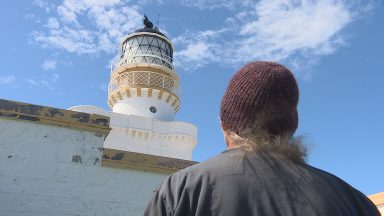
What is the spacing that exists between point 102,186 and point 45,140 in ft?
3.06

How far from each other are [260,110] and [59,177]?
13.8 feet

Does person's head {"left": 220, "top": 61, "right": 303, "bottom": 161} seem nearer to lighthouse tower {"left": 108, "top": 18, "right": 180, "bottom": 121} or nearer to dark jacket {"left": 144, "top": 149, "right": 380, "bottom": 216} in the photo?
dark jacket {"left": 144, "top": 149, "right": 380, "bottom": 216}

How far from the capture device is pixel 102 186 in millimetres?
5527

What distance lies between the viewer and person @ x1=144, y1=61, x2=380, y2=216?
4.85 feet

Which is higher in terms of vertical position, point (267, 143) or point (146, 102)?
point (146, 102)

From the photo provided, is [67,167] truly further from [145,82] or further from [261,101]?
[145,82]

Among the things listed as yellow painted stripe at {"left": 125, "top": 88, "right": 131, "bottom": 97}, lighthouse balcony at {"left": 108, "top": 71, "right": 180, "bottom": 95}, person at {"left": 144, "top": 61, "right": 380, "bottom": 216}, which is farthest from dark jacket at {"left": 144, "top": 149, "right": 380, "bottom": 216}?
yellow painted stripe at {"left": 125, "top": 88, "right": 131, "bottom": 97}

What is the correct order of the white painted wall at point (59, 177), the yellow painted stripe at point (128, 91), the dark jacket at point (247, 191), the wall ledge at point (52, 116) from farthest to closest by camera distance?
the yellow painted stripe at point (128, 91), the wall ledge at point (52, 116), the white painted wall at point (59, 177), the dark jacket at point (247, 191)

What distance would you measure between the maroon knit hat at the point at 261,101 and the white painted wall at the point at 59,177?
13.2 ft

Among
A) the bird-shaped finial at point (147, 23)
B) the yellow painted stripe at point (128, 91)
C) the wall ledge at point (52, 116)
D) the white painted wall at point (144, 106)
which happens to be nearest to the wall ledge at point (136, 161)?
the wall ledge at point (52, 116)

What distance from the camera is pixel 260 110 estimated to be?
1676 mm

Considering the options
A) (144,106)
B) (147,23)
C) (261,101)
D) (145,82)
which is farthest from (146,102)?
(261,101)

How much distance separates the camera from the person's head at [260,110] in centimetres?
166

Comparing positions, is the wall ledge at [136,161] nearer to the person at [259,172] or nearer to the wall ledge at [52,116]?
the wall ledge at [52,116]
